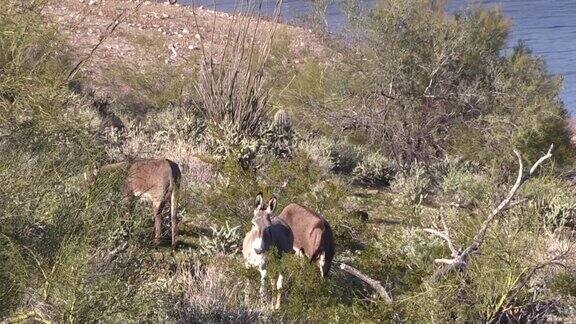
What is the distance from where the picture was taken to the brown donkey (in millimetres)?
9734

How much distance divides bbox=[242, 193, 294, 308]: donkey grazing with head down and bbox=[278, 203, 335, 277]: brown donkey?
118 mm

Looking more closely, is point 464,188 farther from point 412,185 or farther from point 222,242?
point 222,242

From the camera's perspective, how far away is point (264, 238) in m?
9.25

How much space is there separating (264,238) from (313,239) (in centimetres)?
70

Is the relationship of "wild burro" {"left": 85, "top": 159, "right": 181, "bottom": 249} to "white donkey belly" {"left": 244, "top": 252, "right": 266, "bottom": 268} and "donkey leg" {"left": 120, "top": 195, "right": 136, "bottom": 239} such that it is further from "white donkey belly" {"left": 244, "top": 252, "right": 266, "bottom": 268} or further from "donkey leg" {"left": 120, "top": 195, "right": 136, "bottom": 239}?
"donkey leg" {"left": 120, "top": 195, "right": 136, "bottom": 239}

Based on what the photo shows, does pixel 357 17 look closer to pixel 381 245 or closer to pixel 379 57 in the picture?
pixel 379 57

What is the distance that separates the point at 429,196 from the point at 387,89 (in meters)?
4.28

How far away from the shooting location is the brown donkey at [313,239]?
9734mm

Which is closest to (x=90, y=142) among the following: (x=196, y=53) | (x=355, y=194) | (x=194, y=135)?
(x=355, y=194)

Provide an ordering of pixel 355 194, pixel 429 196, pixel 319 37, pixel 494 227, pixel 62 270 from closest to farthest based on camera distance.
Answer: pixel 62 270 < pixel 494 227 < pixel 355 194 < pixel 429 196 < pixel 319 37

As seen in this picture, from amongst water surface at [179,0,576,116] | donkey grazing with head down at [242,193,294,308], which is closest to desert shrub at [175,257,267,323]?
donkey grazing with head down at [242,193,294,308]

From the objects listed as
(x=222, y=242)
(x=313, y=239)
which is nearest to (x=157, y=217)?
(x=222, y=242)

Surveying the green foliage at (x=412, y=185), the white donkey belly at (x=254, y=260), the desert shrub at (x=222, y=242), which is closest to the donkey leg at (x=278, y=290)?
the white donkey belly at (x=254, y=260)

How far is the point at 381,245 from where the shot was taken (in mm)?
9641
